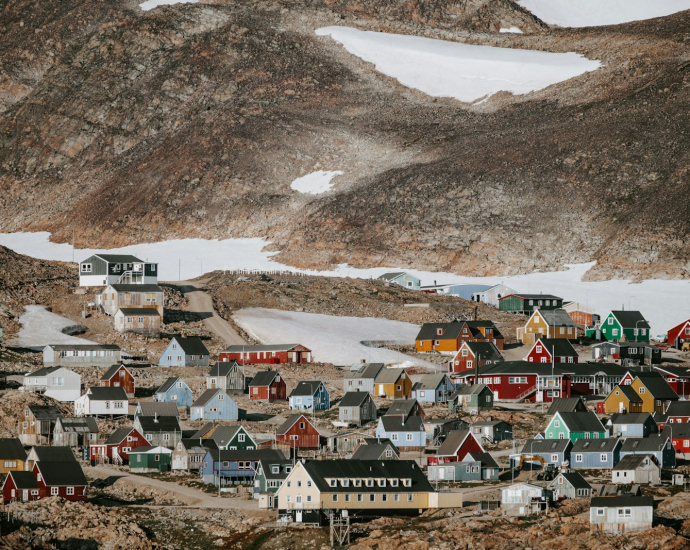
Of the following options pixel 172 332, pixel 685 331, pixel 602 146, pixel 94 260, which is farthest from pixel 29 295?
pixel 602 146

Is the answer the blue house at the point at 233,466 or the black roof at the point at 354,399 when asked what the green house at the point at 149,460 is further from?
the black roof at the point at 354,399

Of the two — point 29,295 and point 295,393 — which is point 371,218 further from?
point 295,393

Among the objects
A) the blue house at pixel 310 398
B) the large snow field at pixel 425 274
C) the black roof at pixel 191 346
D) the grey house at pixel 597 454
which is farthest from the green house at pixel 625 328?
the grey house at pixel 597 454

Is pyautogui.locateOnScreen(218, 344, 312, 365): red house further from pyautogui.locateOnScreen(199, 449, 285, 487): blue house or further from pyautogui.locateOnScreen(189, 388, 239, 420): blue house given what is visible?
pyautogui.locateOnScreen(199, 449, 285, 487): blue house

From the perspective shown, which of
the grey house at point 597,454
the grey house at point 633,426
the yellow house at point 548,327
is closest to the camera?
the grey house at point 597,454

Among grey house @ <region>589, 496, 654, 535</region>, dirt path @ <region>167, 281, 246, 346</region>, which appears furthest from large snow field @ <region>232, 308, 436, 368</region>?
grey house @ <region>589, 496, 654, 535</region>
